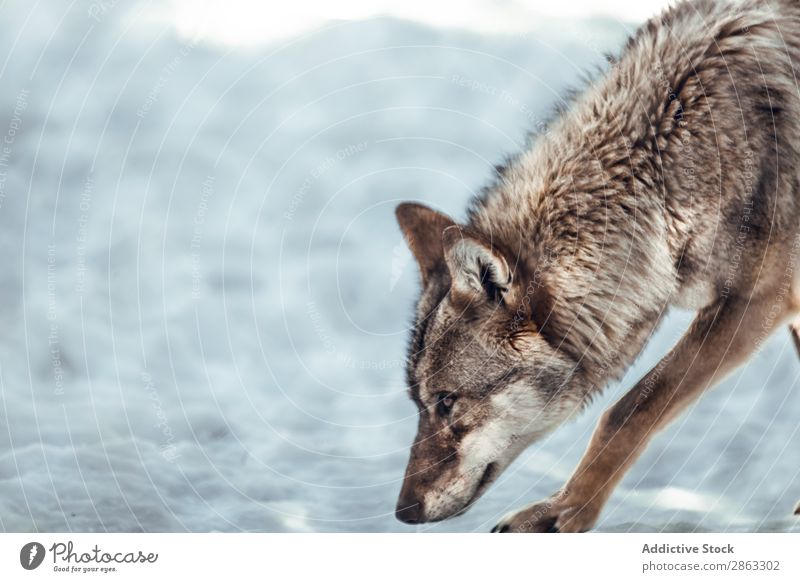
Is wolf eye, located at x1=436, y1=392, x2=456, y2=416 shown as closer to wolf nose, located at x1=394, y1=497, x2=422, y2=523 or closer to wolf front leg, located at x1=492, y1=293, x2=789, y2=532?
wolf nose, located at x1=394, y1=497, x2=422, y2=523

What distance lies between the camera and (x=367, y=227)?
10.7 feet

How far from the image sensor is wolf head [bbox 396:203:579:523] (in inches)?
122

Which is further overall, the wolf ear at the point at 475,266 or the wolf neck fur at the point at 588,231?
the wolf neck fur at the point at 588,231

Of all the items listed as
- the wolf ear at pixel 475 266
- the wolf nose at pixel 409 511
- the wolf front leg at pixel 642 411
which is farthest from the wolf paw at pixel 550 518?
the wolf ear at pixel 475 266

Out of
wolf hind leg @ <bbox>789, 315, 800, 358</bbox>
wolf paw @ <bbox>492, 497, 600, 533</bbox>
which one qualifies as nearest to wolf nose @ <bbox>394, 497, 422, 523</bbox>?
wolf paw @ <bbox>492, 497, 600, 533</bbox>

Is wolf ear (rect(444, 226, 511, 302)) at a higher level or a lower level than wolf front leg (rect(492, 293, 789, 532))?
higher

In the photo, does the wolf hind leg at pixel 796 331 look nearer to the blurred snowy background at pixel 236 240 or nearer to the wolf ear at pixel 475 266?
the blurred snowy background at pixel 236 240

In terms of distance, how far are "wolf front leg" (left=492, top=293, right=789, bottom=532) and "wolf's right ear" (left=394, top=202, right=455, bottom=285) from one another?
955 millimetres

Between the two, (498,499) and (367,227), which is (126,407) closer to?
(367,227)

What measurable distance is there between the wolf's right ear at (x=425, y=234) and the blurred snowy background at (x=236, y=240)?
0.06 meters

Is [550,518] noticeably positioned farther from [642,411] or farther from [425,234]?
[425,234]

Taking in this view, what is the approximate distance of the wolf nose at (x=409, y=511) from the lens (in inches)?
127
